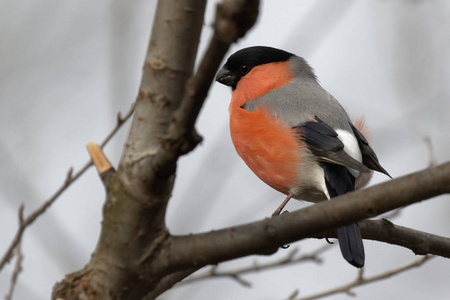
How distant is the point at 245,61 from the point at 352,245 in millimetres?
1664

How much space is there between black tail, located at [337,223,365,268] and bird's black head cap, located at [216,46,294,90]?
1541 mm

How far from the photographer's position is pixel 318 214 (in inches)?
49.8

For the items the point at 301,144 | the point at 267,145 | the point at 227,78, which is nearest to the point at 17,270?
the point at 267,145

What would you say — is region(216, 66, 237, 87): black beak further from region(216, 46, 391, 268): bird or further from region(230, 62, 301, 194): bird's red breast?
region(230, 62, 301, 194): bird's red breast

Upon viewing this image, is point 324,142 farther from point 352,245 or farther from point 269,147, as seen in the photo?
point 352,245

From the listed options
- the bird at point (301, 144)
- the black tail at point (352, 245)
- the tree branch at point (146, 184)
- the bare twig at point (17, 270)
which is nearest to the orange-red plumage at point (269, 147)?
the bird at point (301, 144)

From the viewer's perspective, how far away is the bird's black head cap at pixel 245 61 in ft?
11.3

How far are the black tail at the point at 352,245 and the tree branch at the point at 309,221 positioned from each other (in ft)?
2.53

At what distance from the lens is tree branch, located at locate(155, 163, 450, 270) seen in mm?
1227

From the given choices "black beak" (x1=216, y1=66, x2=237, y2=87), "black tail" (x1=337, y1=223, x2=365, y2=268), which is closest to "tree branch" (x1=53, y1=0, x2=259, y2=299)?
"black tail" (x1=337, y1=223, x2=365, y2=268)

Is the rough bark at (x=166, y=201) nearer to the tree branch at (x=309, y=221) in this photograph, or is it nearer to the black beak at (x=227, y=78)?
A: the tree branch at (x=309, y=221)

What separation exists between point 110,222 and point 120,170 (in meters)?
0.14

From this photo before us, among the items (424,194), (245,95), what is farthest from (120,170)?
(245,95)

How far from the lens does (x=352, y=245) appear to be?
2.11 m
